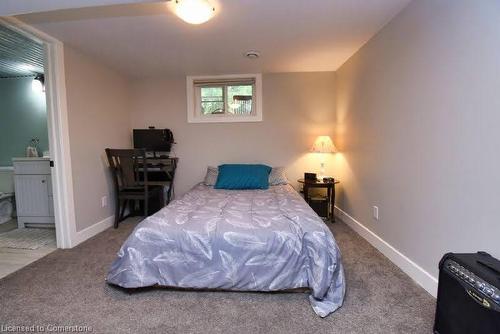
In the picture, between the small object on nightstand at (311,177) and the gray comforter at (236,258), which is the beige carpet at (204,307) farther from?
the small object on nightstand at (311,177)

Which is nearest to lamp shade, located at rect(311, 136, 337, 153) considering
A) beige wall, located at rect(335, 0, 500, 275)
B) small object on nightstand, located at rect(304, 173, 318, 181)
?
small object on nightstand, located at rect(304, 173, 318, 181)

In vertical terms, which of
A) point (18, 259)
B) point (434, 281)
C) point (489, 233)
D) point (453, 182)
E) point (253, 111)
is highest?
point (253, 111)

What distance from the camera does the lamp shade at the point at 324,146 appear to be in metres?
3.46

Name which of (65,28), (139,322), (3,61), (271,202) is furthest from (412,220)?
(3,61)

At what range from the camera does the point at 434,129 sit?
5.78 ft

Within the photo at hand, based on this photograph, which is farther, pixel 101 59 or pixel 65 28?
pixel 101 59

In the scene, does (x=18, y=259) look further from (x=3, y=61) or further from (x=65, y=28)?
(x=3, y=61)

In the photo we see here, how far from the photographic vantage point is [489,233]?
A: 139cm

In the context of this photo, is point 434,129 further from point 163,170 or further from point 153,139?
point 153,139

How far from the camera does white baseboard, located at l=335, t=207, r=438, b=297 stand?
5.87ft

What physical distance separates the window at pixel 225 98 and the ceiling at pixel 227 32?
19.3 inches

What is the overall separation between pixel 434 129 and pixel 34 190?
170 inches

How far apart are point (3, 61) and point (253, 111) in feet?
10.7

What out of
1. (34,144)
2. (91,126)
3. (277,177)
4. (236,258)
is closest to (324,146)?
(277,177)
